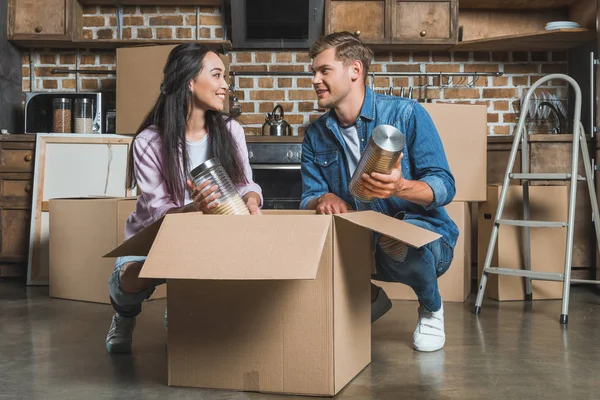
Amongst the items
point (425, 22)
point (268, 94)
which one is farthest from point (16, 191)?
point (425, 22)

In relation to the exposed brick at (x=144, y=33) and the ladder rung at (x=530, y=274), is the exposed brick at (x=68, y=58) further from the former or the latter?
the ladder rung at (x=530, y=274)

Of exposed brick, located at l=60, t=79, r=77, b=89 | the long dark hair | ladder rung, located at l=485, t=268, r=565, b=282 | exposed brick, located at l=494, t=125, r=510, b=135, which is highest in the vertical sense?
exposed brick, located at l=60, t=79, r=77, b=89

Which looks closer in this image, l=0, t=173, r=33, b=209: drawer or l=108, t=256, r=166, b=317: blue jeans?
l=108, t=256, r=166, b=317: blue jeans

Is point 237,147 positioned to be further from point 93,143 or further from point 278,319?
point 93,143

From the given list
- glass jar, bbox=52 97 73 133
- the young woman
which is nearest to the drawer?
glass jar, bbox=52 97 73 133

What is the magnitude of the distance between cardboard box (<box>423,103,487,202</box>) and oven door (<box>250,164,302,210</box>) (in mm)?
946

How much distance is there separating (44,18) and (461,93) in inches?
99.8

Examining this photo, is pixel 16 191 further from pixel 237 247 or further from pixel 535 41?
pixel 535 41

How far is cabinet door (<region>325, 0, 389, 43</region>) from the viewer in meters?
4.08

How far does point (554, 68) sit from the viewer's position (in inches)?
169

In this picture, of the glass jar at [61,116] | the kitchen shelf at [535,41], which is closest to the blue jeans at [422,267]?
the kitchen shelf at [535,41]

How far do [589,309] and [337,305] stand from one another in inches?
70.7

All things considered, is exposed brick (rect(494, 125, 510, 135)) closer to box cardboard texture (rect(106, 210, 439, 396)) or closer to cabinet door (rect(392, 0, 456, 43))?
cabinet door (rect(392, 0, 456, 43))

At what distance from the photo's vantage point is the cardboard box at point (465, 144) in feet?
10.7
